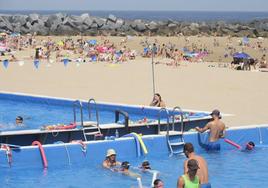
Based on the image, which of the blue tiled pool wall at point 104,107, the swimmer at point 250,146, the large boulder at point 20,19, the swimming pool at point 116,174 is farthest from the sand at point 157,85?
the large boulder at point 20,19

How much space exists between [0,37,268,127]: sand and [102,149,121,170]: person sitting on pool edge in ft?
16.1

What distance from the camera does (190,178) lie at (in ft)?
26.0

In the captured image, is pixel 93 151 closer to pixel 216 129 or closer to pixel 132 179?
pixel 132 179

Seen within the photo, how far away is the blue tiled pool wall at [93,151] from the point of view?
12.1 m

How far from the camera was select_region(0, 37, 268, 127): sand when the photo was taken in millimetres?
19562

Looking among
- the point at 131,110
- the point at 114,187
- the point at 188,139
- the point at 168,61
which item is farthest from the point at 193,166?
the point at 168,61

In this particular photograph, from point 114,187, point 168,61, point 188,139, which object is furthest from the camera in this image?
point 168,61

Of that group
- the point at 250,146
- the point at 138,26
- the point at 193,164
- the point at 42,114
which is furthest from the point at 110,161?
the point at 138,26

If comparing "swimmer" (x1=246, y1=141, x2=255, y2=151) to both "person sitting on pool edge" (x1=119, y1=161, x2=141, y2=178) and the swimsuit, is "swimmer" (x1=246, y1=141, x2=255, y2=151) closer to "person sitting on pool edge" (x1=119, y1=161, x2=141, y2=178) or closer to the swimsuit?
"person sitting on pool edge" (x1=119, y1=161, x2=141, y2=178)

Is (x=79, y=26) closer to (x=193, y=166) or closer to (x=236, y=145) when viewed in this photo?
(x=236, y=145)

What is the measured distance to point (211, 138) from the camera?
14.2 m

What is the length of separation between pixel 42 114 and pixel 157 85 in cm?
617

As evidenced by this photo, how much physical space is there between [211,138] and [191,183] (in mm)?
6316

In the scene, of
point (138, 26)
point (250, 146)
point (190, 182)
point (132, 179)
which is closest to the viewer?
point (190, 182)
